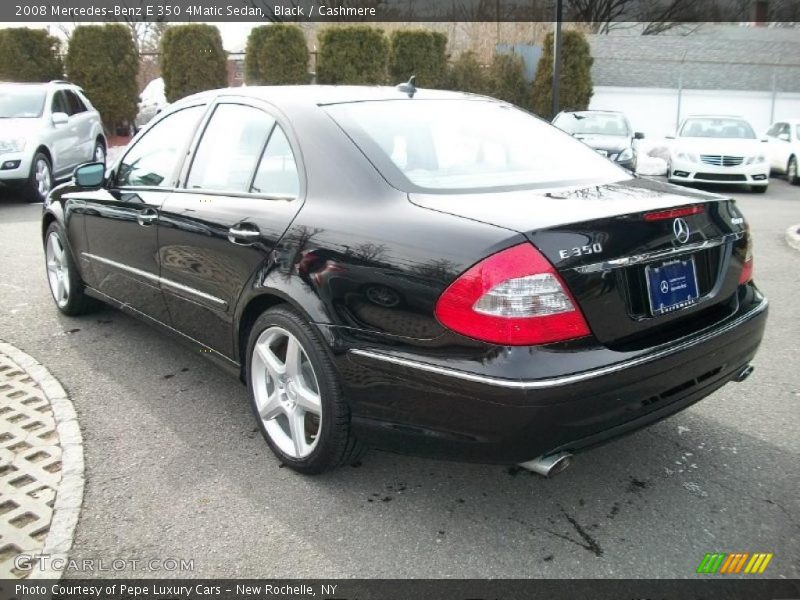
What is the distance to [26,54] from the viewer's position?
2058cm

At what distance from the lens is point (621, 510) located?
2738mm

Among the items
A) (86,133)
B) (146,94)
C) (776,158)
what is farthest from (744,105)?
(86,133)

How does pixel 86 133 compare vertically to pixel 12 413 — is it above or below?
above

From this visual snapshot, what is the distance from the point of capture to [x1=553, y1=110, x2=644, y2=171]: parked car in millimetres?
Answer: 13083

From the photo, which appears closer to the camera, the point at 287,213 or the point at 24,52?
the point at 287,213

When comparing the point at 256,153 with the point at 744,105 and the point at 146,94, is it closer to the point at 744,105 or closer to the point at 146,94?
the point at 146,94

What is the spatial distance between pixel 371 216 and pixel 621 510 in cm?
150

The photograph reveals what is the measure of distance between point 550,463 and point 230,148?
7.14 ft

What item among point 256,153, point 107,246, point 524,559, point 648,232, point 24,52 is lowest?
point 524,559

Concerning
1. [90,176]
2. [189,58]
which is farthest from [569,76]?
[90,176]

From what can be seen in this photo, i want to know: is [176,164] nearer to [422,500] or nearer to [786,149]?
[422,500]

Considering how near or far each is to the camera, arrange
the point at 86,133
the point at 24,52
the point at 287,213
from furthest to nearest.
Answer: the point at 24,52 < the point at 86,133 < the point at 287,213

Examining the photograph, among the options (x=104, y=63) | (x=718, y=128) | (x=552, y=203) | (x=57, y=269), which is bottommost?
(x=57, y=269)

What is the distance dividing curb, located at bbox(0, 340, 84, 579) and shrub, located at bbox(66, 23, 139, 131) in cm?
1873
